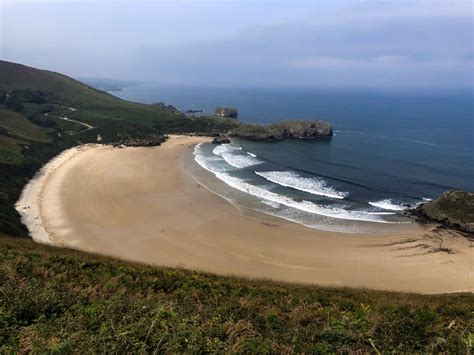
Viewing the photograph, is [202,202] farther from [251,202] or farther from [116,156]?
[116,156]

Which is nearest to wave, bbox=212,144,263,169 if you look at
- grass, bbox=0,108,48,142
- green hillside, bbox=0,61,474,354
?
grass, bbox=0,108,48,142

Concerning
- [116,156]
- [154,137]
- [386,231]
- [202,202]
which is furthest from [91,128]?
[386,231]

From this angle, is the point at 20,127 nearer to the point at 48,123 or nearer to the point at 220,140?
the point at 48,123

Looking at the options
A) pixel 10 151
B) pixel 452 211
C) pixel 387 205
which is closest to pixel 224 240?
pixel 387 205

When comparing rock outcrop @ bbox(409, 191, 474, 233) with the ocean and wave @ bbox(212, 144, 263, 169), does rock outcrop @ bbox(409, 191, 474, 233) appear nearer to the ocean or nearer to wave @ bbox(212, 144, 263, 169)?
the ocean

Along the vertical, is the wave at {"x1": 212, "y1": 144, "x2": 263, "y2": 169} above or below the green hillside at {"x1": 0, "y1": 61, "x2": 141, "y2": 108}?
below
